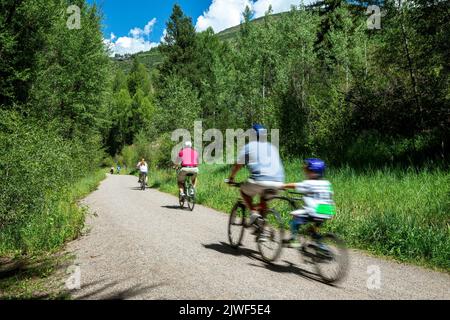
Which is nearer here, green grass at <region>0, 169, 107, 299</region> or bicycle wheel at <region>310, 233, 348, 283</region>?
bicycle wheel at <region>310, 233, 348, 283</region>

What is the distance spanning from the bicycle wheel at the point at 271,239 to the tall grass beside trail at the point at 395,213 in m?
2.22

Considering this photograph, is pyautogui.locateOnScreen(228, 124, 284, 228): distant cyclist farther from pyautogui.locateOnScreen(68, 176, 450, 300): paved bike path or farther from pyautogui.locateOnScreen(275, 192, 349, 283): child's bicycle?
pyautogui.locateOnScreen(68, 176, 450, 300): paved bike path

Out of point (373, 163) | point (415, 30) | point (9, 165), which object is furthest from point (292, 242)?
point (415, 30)

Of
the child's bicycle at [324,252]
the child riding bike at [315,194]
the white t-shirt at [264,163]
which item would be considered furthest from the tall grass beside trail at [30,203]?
the child riding bike at [315,194]

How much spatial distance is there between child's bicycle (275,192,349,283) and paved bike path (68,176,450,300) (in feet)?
0.59

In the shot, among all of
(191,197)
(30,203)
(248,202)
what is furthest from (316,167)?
(191,197)

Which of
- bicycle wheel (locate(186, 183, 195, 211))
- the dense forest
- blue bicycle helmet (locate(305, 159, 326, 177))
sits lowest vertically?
bicycle wheel (locate(186, 183, 195, 211))

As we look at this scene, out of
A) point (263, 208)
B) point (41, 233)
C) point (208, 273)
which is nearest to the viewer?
point (208, 273)

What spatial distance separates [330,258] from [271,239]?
1244mm

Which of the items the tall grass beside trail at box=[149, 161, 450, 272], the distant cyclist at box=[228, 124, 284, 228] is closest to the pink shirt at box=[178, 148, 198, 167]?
the tall grass beside trail at box=[149, 161, 450, 272]

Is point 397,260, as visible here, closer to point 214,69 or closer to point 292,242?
point 292,242

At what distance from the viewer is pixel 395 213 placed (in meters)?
8.10

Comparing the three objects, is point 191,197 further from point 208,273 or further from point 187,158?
point 208,273

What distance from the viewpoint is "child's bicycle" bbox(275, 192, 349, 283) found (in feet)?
16.8
